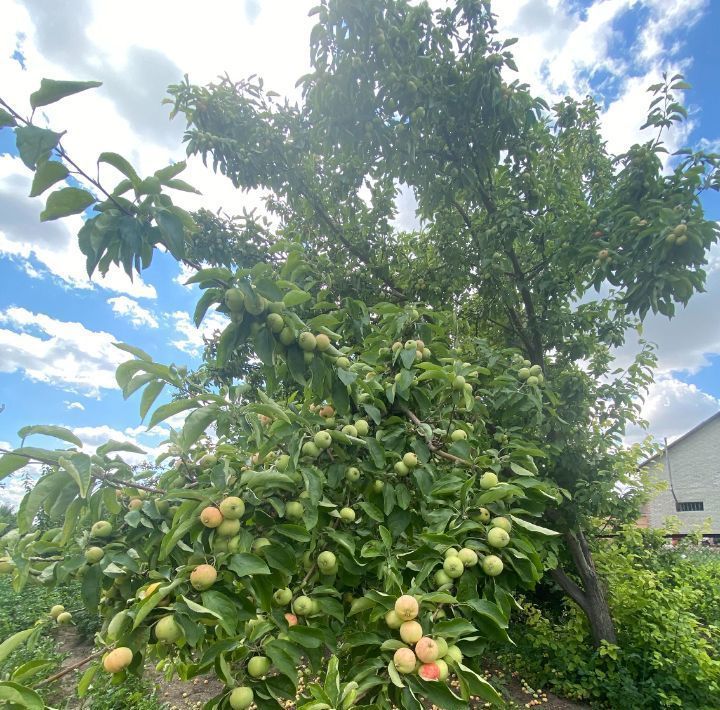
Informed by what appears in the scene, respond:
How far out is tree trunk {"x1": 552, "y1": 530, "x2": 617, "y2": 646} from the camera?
4.46 metres

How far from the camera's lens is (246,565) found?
1372 mm

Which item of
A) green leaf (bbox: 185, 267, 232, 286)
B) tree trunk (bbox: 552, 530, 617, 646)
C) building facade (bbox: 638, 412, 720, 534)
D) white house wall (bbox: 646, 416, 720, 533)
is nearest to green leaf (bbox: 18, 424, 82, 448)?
green leaf (bbox: 185, 267, 232, 286)

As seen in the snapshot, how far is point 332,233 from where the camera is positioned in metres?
5.24

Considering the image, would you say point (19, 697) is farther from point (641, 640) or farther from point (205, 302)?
point (641, 640)

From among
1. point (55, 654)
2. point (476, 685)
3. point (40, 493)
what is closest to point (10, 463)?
point (40, 493)

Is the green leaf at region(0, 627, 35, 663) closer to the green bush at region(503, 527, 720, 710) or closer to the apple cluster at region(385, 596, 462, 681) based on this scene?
the apple cluster at region(385, 596, 462, 681)

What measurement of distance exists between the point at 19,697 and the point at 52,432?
72cm

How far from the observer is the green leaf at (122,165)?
4.41 ft

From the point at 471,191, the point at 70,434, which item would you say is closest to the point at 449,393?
the point at 70,434

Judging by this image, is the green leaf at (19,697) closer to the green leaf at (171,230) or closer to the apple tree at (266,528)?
the apple tree at (266,528)

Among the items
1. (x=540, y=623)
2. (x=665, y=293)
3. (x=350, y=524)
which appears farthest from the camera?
(x=540, y=623)

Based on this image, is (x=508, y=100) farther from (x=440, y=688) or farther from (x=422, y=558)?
(x=440, y=688)

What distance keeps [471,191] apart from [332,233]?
5.53 ft

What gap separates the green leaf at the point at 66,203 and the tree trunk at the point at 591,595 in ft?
15.7
